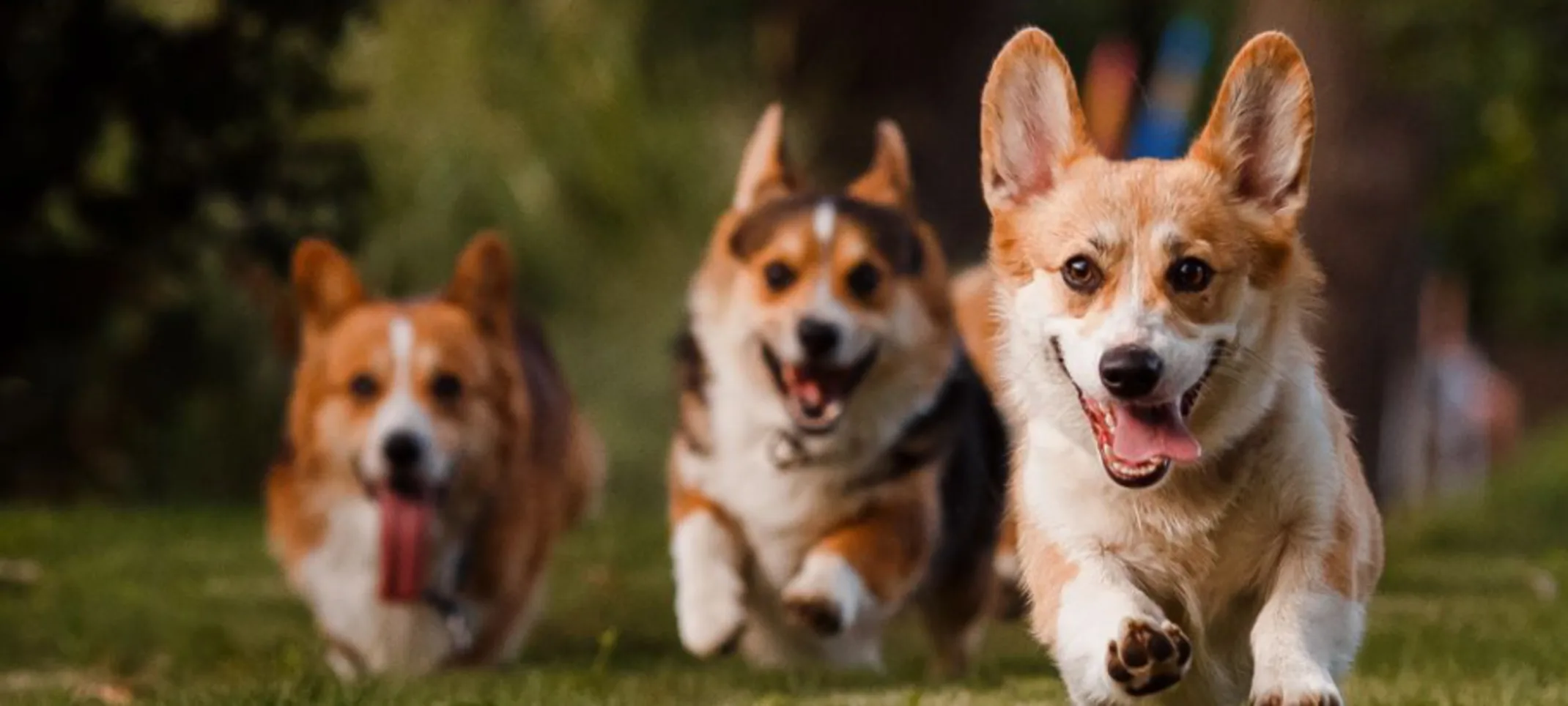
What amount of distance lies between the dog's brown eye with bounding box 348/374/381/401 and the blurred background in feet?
6.03

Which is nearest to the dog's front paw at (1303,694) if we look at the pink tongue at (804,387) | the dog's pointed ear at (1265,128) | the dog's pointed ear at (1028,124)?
the dog's pointed ear at (1265,128)

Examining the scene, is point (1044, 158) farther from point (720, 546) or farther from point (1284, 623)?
point (720, 546)

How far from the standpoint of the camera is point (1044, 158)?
511 cm

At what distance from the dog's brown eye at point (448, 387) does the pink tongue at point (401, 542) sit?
31 cm

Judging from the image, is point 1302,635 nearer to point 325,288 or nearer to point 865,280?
point 865,280

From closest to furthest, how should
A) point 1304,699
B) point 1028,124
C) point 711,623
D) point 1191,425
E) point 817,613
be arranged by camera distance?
point 1304,699 → point 1191,425 → point 1028,124 → point 817,613 → point 711,623

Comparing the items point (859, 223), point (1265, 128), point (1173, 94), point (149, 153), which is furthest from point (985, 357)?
point (1173, 94)

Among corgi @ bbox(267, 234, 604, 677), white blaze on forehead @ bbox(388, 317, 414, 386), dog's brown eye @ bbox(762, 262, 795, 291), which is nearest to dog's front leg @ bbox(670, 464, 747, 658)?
dog's brown eye @ bbox(762, 262, 795, 291)

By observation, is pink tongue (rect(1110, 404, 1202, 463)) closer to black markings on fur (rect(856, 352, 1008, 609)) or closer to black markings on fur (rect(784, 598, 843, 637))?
black markings on fur (rect(784, 598, 843, 637))

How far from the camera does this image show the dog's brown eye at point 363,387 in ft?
25.6

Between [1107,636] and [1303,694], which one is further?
[1107,636]

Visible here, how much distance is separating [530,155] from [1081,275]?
12.8m

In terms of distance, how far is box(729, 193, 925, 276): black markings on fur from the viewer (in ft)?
24.9

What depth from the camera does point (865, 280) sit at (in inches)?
297
